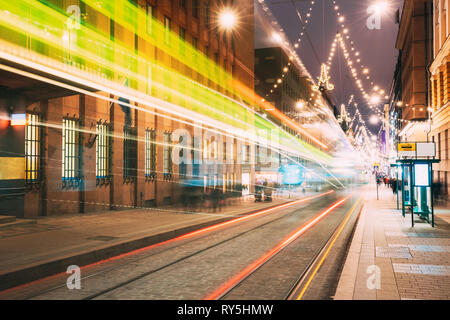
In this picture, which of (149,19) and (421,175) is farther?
(149,19)

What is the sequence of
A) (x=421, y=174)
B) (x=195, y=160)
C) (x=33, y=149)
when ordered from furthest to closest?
(x=195, y=160), (x=33, y=149), (x=421, y=174)

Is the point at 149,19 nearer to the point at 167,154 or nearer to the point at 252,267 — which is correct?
the point at 167,154

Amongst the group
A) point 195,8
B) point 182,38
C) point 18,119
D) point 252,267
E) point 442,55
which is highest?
point 195,8

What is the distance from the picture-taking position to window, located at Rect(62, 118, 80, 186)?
1814 centimetres

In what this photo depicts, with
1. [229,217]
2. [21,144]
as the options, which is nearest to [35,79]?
[21,144]

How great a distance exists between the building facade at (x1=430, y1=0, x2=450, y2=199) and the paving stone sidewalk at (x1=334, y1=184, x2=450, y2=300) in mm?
13859

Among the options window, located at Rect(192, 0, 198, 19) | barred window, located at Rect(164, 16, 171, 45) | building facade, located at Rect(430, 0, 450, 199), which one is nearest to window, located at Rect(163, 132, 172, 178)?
barred window, located at Rect(164, 16, 171, 45)

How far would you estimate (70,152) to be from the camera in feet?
60.6

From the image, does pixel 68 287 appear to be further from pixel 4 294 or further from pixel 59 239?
pixel 59 239

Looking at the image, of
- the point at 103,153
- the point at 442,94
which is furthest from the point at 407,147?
the point at 103,153

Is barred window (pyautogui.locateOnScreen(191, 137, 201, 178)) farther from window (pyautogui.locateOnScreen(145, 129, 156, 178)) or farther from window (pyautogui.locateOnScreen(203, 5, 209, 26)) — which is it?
window (pyautogui.locateOnScreen(203, 5, 209, 26))

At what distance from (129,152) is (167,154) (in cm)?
404

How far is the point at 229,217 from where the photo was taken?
18.9 m

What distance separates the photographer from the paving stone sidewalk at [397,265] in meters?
6.46
